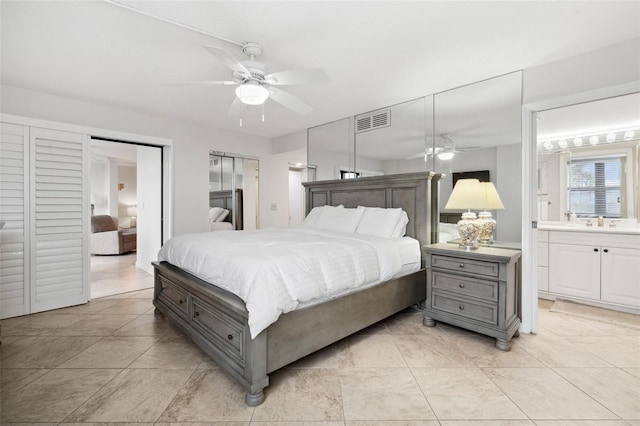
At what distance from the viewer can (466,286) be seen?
2.62 meters

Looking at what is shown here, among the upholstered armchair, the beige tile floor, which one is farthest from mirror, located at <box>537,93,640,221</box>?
the upholstered armchair

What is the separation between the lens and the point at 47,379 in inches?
77.6

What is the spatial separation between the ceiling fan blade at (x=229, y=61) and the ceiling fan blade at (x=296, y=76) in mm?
162

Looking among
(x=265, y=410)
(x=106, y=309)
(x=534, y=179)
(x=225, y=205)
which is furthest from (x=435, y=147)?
(x=106, y=309)

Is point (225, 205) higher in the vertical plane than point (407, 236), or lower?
higher

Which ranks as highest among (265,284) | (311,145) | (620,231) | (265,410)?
(311,145)

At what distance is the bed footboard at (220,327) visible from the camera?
1.75 meters

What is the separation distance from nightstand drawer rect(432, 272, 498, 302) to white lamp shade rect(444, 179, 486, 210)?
693 mm

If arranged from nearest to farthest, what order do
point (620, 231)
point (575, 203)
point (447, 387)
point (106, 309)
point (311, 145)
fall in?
point (447, 387) → point (620, 231) → point (106, 309) → point (575, 203) → point (311, 145)

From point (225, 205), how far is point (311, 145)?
181cm

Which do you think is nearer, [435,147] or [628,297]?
[628,297]

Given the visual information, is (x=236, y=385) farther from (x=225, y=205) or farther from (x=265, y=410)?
→ (x=225, y=205)

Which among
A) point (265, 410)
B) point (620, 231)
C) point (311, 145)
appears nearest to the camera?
point (265, 410)

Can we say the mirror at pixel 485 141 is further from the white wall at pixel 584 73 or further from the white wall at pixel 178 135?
the white wall at pixel 178 135
